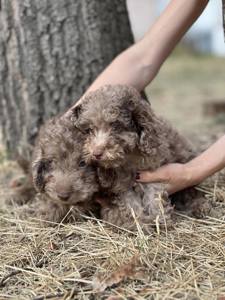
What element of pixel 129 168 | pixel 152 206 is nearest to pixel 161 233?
pixel 152 206

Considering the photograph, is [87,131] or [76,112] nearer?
[87,131]

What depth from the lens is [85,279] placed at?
3529 mm

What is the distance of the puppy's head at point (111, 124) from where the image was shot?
12.8ft

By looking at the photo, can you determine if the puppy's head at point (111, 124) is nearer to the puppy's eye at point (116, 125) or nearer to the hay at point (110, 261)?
the puppy's eye at point (116, 125)

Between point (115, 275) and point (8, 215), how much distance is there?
5.39 ft

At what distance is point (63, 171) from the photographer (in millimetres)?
4238

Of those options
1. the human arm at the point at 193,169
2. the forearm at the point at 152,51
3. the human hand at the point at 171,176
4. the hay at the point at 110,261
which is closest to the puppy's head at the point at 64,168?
the hay at the point at 110,261

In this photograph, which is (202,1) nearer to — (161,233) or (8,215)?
(161,233)

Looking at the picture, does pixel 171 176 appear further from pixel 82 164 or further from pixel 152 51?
pixel 152 51

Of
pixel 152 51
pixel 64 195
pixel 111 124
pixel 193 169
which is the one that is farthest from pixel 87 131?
pixel 152 51

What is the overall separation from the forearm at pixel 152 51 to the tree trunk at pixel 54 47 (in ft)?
2.41

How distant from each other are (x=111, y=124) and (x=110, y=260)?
2.90 ft

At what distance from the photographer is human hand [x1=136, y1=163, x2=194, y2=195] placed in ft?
14.1

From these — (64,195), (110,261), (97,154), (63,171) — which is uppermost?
(97,154)
